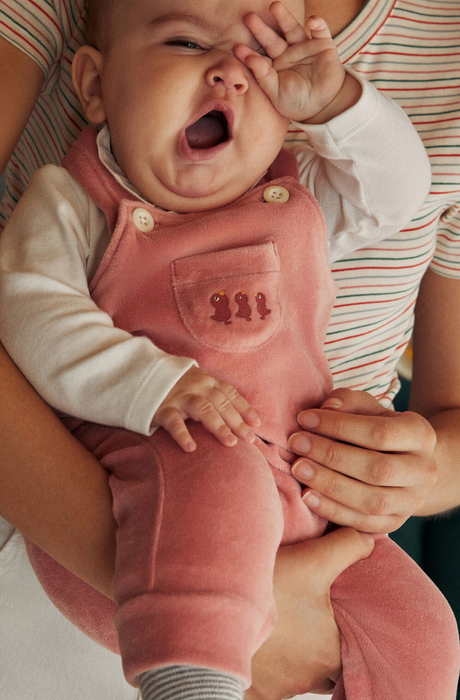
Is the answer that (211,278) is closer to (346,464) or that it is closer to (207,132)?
(207,132)

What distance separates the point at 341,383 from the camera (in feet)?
4.35

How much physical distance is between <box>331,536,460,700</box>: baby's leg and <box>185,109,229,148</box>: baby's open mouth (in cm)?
72

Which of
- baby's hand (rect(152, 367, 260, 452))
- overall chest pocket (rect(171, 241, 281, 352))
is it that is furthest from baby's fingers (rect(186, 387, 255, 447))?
overall chest pocket (rect(171, 241, 281, 352))

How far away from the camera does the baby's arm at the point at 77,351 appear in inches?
31.0

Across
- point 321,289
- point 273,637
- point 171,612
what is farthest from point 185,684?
point 321,289

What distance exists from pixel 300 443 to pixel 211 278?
279 mm

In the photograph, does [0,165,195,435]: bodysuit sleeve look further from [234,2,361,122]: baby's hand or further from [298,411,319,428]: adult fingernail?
[234,2,361,122]: baby's hand

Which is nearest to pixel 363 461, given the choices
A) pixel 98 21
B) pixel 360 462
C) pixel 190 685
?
pixel 360 462

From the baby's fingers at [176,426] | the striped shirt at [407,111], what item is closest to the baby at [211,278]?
the baby's fingers at [176,426]

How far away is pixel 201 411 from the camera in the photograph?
2.53 ft

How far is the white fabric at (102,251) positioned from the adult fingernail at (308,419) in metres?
0.23

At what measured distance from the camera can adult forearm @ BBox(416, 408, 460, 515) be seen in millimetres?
1246

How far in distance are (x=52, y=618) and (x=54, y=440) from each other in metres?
0.38

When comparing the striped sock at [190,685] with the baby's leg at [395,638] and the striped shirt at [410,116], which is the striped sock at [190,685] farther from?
the striped shirt at [410,116]
